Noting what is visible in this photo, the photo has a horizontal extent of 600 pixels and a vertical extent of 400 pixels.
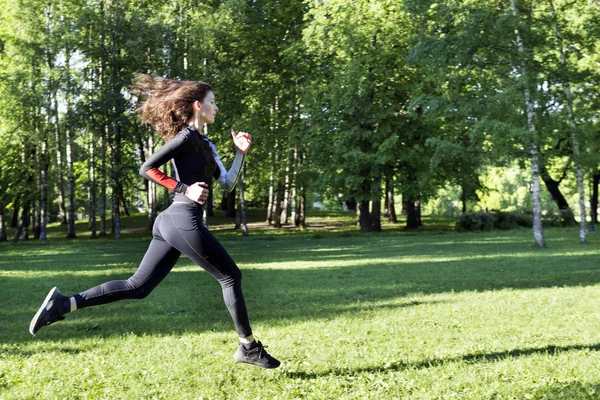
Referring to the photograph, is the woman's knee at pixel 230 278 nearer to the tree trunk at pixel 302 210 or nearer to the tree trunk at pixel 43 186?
the tree trunk at pixel 43 186

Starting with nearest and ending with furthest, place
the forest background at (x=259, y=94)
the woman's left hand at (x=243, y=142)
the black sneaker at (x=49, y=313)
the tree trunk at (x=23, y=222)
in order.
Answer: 1. the black sneaker at (x=49, y=313)
2. the woman's left hand at (x=243, y=142)
3. the forest background at (x=259, y=94)
4. the tree trunk at (x=23, y=222)

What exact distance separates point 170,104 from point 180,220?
1092mm

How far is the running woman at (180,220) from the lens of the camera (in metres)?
5.28

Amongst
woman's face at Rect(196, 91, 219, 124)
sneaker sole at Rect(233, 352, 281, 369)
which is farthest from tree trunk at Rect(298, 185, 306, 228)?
sneaker sole at Rect(233, 352, 281, 369)

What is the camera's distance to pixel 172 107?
5.60m

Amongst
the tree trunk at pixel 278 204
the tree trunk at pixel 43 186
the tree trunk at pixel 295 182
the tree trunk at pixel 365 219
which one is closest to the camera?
the tree trunk at pixel 43 186

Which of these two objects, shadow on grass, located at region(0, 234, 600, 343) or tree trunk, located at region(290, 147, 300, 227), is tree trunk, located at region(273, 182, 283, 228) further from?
shadow on grass, located at region(0, 234, 600, 343)

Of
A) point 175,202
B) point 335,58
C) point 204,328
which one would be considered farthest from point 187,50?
point 175,202

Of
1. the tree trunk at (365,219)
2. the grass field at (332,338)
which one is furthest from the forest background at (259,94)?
the grass field at (332,338)

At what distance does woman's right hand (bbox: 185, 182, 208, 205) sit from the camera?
524 cm

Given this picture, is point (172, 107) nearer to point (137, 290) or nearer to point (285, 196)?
point (137, 290)

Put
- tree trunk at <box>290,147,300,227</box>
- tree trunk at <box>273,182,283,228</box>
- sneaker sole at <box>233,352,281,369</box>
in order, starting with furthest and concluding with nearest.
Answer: tree trunk at <box>273,182,283,228</box>, tree trunk at <box>290,147,300,227</box>, sneaker sole at <box>233,352,281,369</box>

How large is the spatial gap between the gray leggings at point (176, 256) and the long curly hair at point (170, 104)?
0.79 m

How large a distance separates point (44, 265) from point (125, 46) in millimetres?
19027
